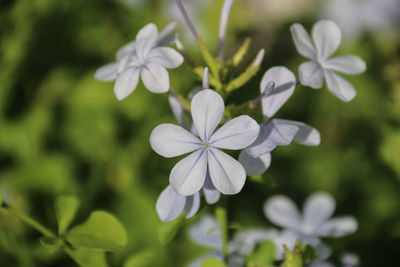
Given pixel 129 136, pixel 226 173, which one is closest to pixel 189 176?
pixel 226 173

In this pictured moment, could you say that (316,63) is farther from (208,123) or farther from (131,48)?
(131,48)

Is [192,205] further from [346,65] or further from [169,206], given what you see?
[346,65]

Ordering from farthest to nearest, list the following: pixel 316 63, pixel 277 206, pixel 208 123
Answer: pixel 277 206
pixel 316 63
pixel 208 123

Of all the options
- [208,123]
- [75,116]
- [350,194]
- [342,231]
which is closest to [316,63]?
[208,123]

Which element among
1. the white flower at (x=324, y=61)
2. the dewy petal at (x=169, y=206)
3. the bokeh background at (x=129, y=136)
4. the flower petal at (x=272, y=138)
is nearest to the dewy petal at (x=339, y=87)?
the white flower at (x=324, y=61)

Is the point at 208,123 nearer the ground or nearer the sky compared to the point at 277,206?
nearer the sky

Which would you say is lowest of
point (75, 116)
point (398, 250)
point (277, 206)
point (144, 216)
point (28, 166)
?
point (398, 250)
